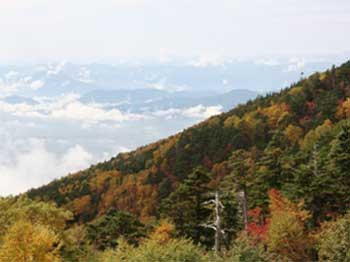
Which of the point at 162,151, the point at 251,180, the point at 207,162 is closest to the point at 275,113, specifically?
the point at 207,162

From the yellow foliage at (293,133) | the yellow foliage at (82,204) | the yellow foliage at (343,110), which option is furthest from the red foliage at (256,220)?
the yellow foliage at (82,204)

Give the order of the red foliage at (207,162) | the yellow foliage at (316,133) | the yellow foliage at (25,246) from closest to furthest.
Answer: the yellow foliage at (25,246) → the yellow foliage at (316,133) → the red foliage at (207,162)

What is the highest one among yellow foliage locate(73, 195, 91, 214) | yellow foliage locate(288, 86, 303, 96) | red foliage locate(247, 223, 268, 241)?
yellow foliage locate(288, 86, 303, 96)

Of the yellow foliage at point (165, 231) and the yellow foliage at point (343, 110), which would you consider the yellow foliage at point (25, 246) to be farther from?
the yellow foliage at point (343, 110)

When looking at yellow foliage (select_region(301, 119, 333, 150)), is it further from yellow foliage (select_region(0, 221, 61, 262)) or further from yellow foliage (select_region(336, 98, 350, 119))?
yellow foliage (select_region(0, 221, 61, 262))

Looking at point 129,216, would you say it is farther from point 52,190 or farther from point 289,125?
point 52,190

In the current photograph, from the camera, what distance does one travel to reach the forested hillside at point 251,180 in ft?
169

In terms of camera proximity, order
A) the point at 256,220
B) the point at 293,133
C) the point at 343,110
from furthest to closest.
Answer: the point at 293,133 < the point at 343,110 < the point at 256,220

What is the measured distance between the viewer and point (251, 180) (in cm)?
6700

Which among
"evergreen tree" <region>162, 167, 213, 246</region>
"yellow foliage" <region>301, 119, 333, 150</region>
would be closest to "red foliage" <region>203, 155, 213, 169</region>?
"yellow foliage" <region>301, 119, 333, 150</region>

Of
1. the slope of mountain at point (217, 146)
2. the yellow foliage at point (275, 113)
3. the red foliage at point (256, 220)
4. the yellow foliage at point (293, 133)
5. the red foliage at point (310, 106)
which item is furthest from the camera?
Answer: the yellow foliage at point (275, 113)

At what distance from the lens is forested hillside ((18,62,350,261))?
169 ft

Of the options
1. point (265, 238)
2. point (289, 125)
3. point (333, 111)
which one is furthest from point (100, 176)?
point (265, 238)

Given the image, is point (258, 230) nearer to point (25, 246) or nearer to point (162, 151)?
point (25, 246)
